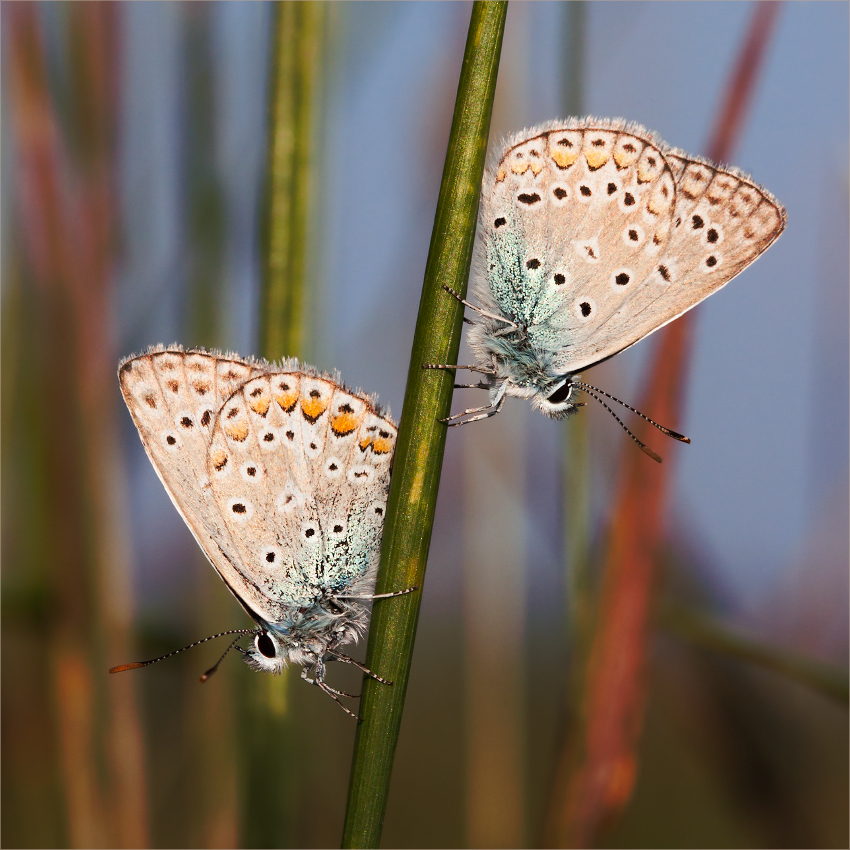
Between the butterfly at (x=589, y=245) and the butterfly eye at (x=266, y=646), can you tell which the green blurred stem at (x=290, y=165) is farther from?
the butterfly eye at (x=266, y=646)

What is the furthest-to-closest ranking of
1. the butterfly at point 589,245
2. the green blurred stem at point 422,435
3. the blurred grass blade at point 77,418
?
the blurred grass blade at point 77,418 < the butterfly at point 589,245 < the green blurred stem at point 422,435

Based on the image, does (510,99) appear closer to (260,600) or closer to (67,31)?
(67,31)

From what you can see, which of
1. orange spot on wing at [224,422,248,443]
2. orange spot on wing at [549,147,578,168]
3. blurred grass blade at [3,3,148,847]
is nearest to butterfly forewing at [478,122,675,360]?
orange spot on wing at [549,147,578,168]

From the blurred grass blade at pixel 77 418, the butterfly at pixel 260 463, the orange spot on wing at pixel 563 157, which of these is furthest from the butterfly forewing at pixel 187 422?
the orange spot on wing at pixel 563 157

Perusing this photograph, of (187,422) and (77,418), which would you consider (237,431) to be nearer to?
(187,422)

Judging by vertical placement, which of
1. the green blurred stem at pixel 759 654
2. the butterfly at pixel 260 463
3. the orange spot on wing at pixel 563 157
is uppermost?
the orange spot on wing at pixel 563 157

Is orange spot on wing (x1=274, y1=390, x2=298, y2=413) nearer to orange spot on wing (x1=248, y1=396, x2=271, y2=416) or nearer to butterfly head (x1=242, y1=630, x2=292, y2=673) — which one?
orange spot on wing (x1=248, y1=396, x2=271, y2=416)
